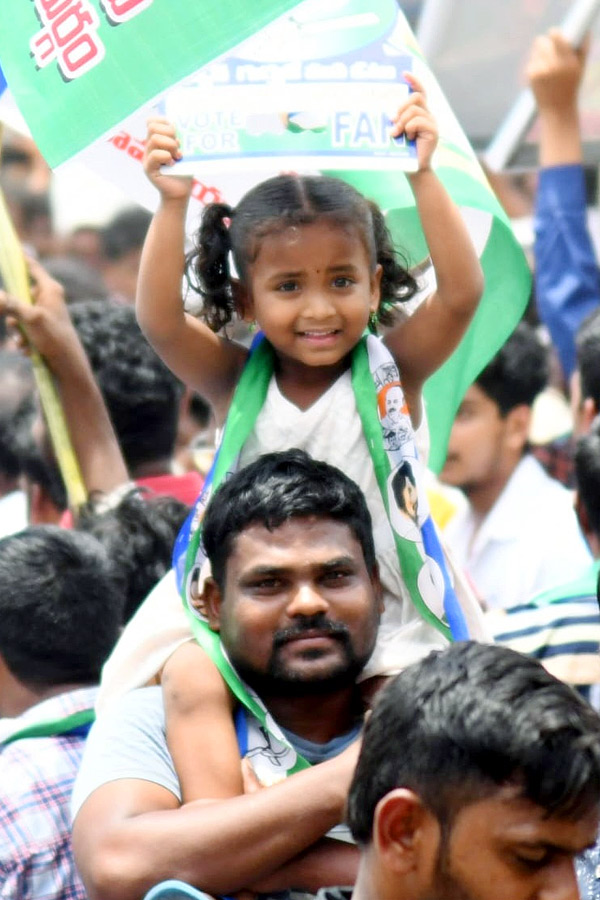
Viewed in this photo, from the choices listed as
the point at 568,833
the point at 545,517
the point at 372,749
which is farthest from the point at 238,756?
the point at 545,517

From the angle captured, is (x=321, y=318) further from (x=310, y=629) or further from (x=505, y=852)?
(x=505, y=852)


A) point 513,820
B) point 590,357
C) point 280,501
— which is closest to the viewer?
point 513,820

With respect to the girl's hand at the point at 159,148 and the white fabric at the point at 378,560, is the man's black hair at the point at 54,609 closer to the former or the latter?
the white fabric at the point at 378,560

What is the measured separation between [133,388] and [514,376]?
1.41m

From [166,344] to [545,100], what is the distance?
2039mm

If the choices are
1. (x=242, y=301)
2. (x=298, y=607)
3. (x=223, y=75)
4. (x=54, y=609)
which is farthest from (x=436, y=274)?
(x=54, y=609)

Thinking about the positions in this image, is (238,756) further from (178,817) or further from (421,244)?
(421,244)

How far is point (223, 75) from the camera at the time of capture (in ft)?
11.3

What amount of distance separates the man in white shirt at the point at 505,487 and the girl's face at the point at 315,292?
7.15 feet

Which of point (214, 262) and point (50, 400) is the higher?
point (214, 262)

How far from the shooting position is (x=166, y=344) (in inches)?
140

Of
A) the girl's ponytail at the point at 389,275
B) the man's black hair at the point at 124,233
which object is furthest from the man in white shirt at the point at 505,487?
the man's black hair at the point at 124,233

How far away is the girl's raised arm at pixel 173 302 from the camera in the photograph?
11.1ft

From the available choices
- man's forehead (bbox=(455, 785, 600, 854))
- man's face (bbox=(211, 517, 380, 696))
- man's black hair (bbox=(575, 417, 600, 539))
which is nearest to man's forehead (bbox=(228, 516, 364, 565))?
man's face (bbox=(211, 517, 380, 696))
